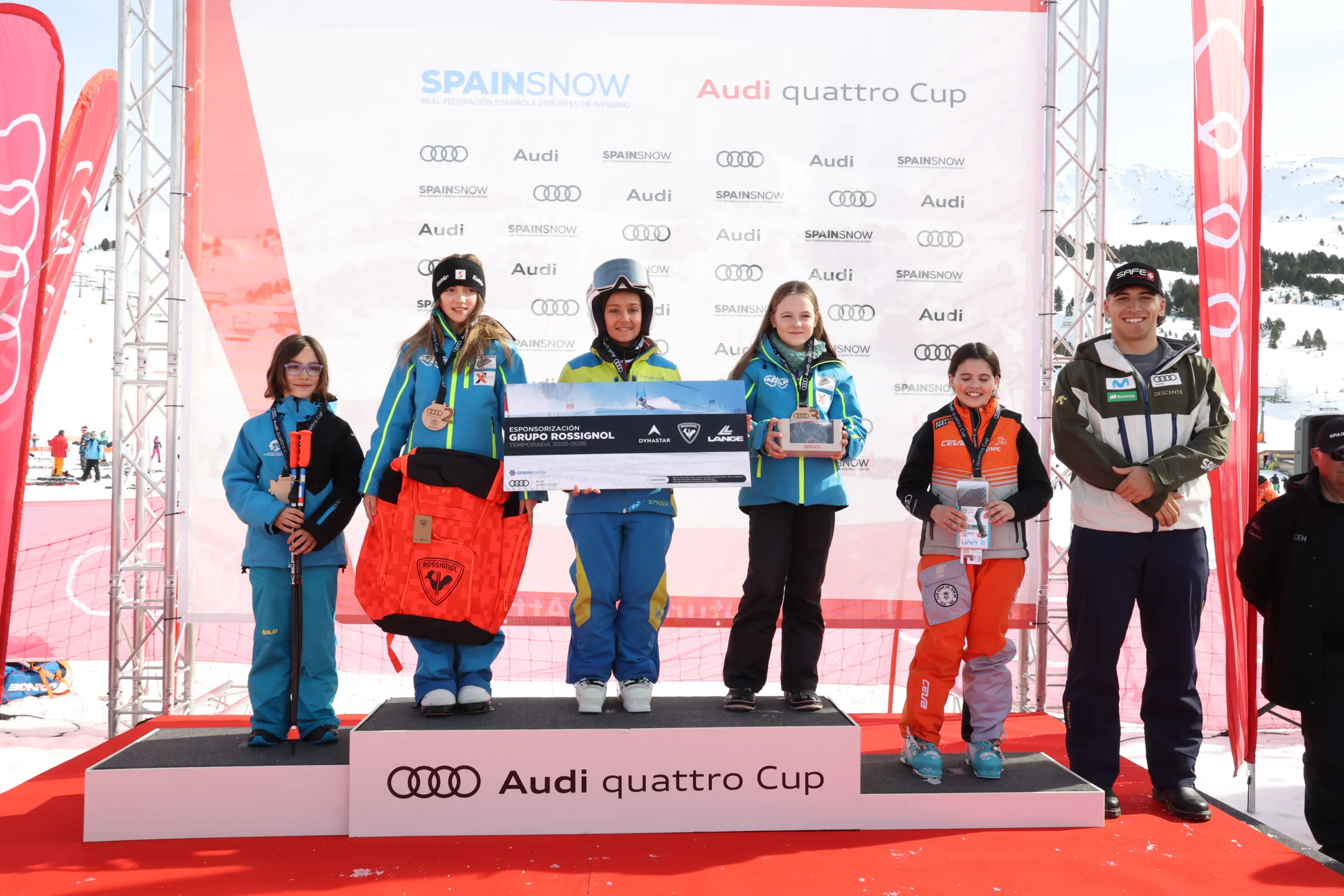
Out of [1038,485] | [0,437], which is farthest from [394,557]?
[1038,485]

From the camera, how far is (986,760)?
3.11 metres

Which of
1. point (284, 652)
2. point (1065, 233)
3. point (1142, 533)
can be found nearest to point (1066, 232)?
point (1065, 233)

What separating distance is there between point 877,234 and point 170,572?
3.80 m

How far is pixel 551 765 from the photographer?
2877mm

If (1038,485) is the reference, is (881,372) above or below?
above

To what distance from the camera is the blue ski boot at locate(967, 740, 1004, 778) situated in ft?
10.2

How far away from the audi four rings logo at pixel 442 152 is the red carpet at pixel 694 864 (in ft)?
9.83

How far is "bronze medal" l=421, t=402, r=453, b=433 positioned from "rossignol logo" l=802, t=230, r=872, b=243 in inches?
87.3

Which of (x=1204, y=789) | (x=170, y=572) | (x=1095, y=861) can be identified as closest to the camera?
(x=1095, y=861)

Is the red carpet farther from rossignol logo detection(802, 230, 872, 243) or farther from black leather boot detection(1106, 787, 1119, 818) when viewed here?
rossignol logo detection(802, 230, 872, 243)

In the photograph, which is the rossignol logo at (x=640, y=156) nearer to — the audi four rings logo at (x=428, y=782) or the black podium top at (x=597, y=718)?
the black podium top at (x=597, y=718)

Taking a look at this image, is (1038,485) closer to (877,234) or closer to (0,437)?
(877,234)

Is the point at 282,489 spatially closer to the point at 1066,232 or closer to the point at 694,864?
the point at 694,864

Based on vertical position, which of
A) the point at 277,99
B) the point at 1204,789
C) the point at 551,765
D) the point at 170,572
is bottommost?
the point at 1204,789
